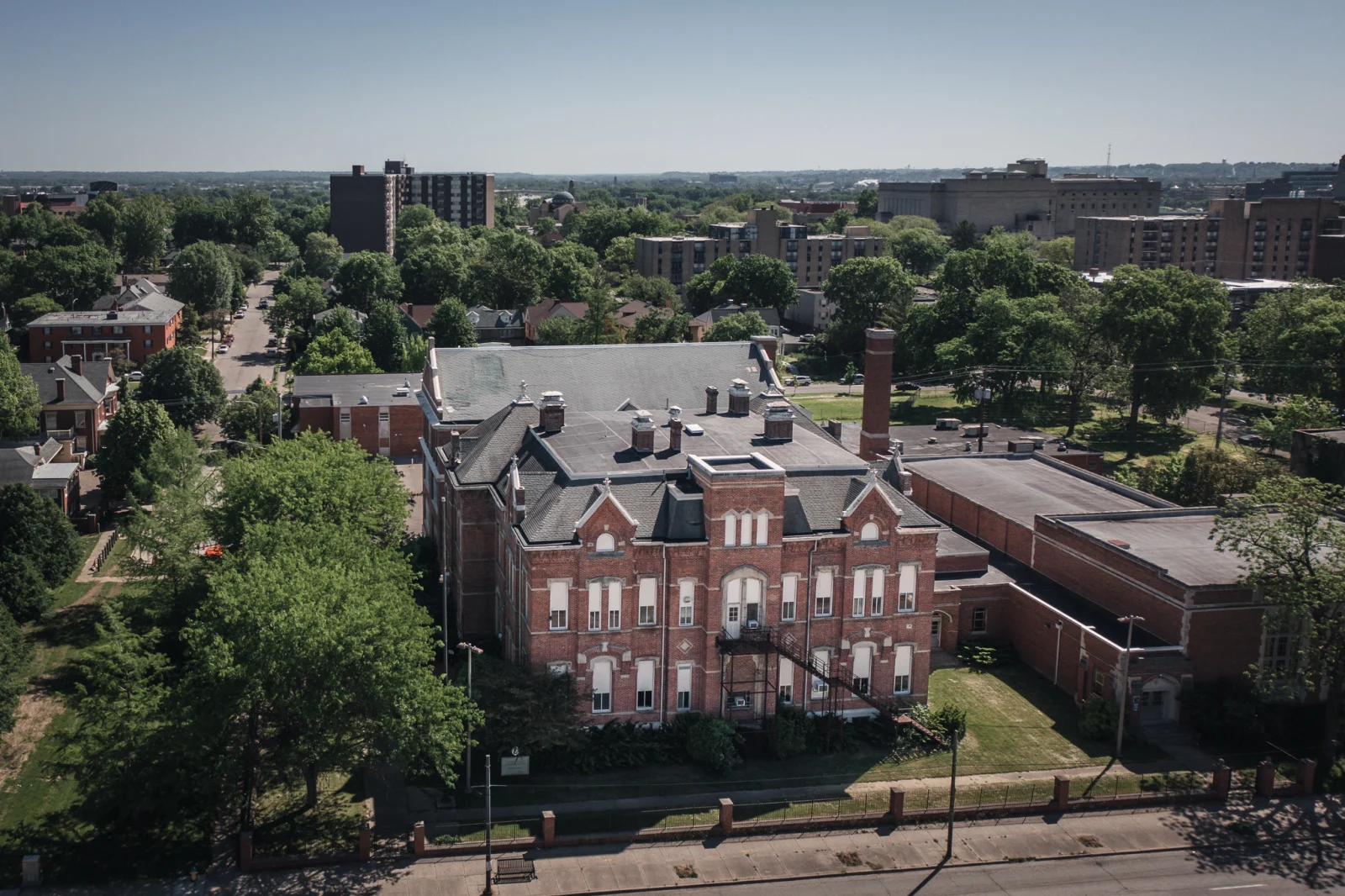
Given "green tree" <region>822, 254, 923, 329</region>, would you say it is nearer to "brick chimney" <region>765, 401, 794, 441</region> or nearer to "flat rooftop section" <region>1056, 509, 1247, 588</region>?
"flat rooftop section" <region>1056, 509, 1247, 588</region>

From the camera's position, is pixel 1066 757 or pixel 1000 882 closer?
pixel 1000 882

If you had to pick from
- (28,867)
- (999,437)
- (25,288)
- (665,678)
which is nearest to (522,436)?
(665,678)

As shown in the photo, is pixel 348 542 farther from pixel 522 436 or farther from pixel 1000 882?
pixel 1000 882

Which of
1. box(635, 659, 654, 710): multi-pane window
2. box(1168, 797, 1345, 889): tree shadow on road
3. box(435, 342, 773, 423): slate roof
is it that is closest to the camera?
box(1168, 797, 1345, 889): tree shadow on road

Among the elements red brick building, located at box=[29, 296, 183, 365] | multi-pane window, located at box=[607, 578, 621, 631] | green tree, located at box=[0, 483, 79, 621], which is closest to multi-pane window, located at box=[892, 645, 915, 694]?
multi-pane window, located at box=[607, 578, 621, 631]

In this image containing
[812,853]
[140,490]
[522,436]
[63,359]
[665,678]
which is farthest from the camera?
[63,359]
